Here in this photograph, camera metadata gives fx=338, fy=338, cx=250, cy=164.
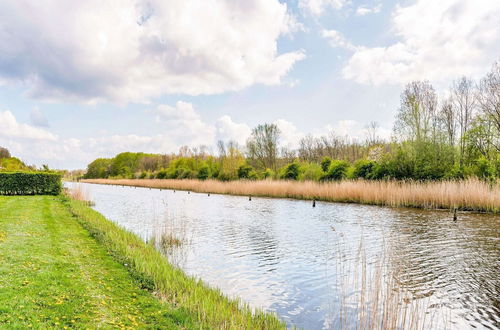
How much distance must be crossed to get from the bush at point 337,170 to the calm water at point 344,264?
36.3ft

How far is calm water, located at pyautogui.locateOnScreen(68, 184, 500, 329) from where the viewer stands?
183 inches

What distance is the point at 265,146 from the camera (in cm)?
3775

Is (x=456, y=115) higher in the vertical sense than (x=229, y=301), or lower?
higher

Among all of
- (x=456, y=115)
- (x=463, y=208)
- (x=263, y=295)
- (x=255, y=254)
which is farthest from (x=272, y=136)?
(x=263, y=295)

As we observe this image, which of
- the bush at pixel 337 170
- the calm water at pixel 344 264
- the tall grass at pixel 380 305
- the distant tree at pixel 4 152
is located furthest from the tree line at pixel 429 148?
the distant tree at pixel 4 152

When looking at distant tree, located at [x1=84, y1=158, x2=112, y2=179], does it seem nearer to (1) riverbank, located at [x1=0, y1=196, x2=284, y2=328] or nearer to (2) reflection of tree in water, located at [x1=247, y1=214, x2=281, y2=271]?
(2) reflection of tree in water, located at [x1=247, y1=214, x2=281, y2=271]

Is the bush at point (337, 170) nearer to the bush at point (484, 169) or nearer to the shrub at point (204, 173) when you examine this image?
the bush at point (484, 169)

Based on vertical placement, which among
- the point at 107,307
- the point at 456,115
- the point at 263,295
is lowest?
the point at 263,295

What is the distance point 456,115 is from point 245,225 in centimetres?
2085

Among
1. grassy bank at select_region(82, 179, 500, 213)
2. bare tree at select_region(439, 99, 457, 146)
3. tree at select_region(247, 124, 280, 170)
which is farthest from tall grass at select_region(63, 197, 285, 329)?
tree at select_region(247, 124, 280, 170)

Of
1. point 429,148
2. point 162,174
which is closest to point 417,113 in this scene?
point 429,148

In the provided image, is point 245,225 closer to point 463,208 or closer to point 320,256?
point 320,256

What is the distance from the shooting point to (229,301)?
440 centimetres

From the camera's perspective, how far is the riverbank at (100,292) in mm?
3416
